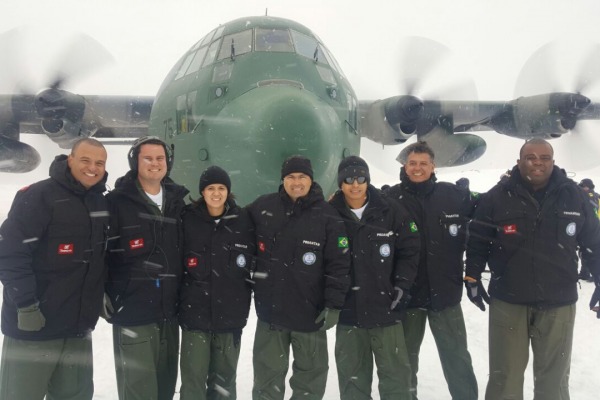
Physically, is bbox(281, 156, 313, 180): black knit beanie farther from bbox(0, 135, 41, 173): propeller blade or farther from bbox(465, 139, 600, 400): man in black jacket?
bbox(0, 135, 41, 173): propeller blade

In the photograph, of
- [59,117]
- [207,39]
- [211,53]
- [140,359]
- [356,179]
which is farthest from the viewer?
[59,117]

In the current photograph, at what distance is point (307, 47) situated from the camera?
275 inches

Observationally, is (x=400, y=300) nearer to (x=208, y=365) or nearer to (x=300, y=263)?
(x=300, y=263)

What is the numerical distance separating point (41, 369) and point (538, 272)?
386 centimetres

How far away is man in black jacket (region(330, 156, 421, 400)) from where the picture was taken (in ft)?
11.9

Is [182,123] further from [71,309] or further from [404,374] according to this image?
[404,374]

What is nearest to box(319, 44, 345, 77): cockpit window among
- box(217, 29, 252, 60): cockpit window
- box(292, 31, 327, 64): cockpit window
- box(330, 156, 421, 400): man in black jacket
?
box(292, 31, 327, 64): cockpit window

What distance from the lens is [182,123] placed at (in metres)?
6.46

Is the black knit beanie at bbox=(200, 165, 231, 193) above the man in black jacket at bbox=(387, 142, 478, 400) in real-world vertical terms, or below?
above

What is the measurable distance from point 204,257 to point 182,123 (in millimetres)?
3407

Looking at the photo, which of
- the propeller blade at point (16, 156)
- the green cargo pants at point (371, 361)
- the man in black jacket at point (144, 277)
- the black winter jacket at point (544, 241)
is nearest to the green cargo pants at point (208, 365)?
the man in black jacket at point (144, 277)

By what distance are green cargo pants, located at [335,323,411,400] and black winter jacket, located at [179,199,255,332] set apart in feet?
3.03

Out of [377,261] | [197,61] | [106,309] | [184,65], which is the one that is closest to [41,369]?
[106,309]

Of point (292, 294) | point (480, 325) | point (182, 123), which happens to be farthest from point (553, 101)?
point (292, 294)
